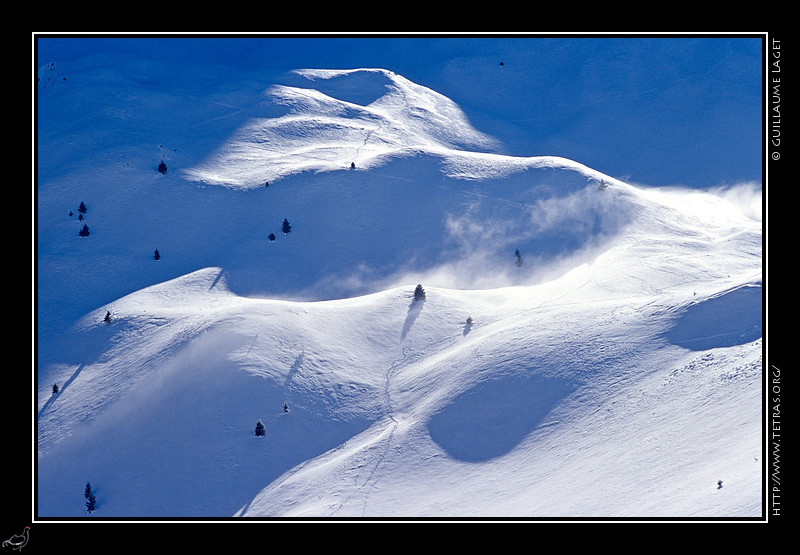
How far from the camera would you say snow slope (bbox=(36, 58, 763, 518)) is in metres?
30.4

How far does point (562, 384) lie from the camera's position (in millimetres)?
34562

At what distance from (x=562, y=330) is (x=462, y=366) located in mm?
4584

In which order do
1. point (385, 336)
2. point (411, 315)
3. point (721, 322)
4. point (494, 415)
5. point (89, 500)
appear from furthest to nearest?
1. point (411, 315)
2. point (385, 336)
3. point (721, 322)
4. point (494, 415)
5. point (89, 500)

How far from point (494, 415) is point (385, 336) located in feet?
29.4

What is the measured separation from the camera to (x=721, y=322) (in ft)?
114

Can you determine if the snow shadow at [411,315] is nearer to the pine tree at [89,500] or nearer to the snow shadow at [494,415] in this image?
the snow shadow at [494,415]

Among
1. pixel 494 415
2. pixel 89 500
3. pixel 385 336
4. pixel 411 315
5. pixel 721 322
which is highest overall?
pixel 411 315

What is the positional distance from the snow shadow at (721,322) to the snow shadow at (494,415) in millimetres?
5179

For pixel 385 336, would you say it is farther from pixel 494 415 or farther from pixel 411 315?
pixel 494 415

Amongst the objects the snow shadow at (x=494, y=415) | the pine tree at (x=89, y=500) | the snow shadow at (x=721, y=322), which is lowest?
the pine tree at (x=89, y=500)

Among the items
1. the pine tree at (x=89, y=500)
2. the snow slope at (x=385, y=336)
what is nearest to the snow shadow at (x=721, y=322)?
the snow slope at (x=385, y=336)

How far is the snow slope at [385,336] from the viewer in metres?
30.4

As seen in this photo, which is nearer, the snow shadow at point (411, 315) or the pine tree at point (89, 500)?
the pine tree at point (89, 500)

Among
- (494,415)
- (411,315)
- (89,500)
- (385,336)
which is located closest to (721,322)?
(494,415)
